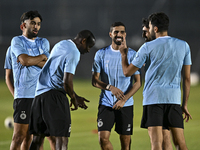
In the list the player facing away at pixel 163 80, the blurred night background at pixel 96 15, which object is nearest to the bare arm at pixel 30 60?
the player facing away at pixel 163 80

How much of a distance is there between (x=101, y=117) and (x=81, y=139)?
2528 millimetres

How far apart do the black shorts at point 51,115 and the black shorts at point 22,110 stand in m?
0.55

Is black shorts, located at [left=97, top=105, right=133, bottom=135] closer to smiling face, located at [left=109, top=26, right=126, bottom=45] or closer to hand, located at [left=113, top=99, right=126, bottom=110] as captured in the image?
hand, located at [left=113, top=99, right=126, bottom=110]

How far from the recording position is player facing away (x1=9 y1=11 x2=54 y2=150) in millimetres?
5543

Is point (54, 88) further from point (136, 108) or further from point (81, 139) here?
point (136, 108)

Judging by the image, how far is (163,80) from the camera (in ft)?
15.5

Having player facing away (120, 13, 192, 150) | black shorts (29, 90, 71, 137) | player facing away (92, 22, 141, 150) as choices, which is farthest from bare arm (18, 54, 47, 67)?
player facing away (120, 13, 192, 150)

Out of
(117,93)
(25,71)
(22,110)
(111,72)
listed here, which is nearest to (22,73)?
(25,71)

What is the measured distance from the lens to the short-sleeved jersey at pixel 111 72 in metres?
5.89

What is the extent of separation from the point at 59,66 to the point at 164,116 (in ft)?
5.33

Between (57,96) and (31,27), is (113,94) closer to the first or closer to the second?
(57,96)

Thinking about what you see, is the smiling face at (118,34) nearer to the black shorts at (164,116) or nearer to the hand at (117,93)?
the hand at (117,93)

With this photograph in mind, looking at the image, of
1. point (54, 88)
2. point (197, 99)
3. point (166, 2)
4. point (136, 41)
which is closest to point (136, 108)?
point (197, 99)

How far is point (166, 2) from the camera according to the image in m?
27.5
